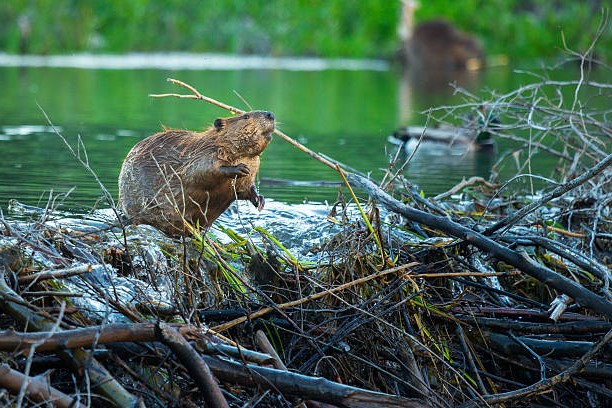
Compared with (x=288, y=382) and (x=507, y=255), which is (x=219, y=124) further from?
(x=288, y=382)

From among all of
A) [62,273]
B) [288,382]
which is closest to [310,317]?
[288,382]

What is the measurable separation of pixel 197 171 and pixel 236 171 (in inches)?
7.4

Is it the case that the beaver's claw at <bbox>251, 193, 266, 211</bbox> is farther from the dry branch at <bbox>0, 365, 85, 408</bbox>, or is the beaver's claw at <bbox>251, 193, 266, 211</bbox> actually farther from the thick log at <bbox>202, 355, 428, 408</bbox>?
the dry branch at <bbox>0, 365, 85, 408</bbox>

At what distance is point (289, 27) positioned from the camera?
33.6m

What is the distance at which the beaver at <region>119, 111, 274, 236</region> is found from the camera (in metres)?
4.68

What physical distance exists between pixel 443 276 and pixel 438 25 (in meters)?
25.6

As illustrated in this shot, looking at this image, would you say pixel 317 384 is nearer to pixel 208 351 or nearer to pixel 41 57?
pixel 208 351

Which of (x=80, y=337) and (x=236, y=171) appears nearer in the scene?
(x=80, y=337)

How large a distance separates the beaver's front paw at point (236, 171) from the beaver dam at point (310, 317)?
0.24 meters

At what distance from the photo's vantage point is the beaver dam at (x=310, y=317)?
322 centimetres

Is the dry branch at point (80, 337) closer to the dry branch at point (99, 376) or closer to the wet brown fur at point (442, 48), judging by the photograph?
the dry branch at point (99, 376)

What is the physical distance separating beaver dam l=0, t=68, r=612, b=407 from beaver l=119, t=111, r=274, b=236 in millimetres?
163

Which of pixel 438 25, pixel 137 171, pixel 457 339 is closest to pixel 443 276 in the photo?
pixel 457 339

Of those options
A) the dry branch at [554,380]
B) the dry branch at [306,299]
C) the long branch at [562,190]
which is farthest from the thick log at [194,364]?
the long branch at [562,190]
